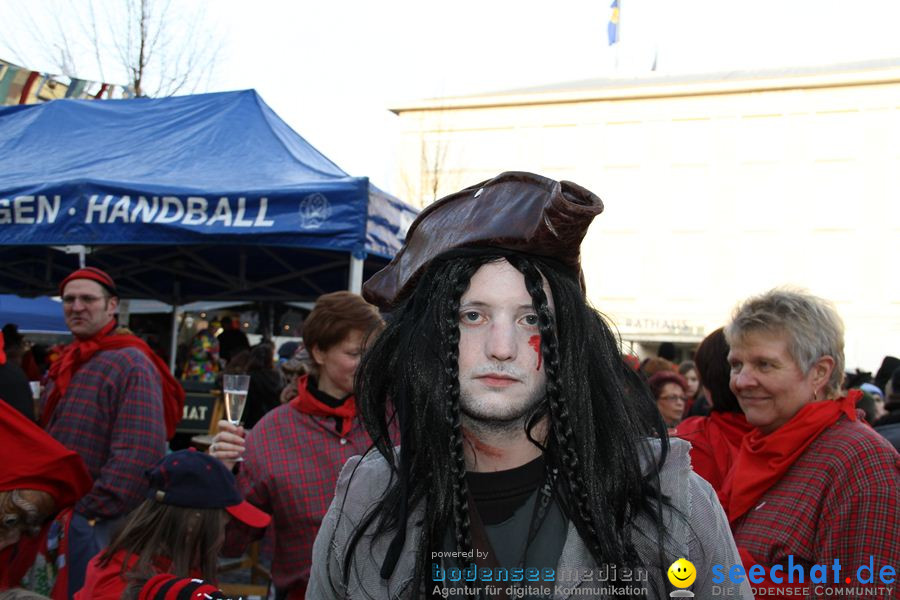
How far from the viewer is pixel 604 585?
4.67ft

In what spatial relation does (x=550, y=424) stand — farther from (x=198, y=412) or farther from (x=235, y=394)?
(x=198, y=412)

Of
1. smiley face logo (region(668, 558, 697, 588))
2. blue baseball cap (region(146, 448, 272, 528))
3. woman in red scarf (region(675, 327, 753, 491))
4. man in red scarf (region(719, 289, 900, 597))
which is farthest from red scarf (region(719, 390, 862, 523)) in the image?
blue baseball cap (region(146, 448, 272, 528))

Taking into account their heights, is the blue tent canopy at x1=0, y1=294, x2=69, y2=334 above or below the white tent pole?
above

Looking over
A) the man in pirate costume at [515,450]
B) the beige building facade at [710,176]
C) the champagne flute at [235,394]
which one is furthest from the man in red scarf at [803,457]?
the beige building facade at [710,176]

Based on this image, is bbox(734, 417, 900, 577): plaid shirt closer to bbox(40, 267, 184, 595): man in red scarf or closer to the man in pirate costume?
the man in pirate costume

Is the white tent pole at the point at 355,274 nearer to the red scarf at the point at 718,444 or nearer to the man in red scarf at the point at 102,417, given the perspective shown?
the man in red scarf at the point at 102,417

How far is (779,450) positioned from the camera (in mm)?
2205

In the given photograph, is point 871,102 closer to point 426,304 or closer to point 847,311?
point 847,311

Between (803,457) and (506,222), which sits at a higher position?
(506,222)

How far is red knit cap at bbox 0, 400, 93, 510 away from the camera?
2.65m

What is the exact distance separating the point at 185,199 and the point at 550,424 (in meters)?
3.66

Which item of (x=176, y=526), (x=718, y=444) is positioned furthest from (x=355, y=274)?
(x=718, y=444)

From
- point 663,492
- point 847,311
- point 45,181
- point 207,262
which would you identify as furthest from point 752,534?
point 847,311

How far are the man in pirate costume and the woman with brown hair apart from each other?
926 millimetres
